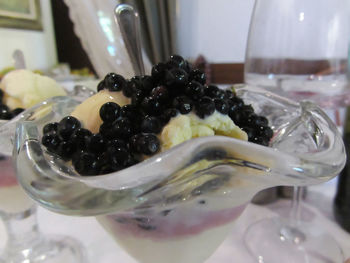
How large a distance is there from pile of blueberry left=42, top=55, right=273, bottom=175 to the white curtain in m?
1.55

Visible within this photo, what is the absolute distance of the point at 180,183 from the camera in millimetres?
247

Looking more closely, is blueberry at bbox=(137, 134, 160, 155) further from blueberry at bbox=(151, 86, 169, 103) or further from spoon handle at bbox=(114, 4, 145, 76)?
spoon handle at bbox=(114, 4, 145, 76)

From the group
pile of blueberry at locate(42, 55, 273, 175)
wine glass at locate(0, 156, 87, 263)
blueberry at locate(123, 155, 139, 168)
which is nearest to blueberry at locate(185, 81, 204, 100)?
pile of blueberry at locate(42, 55, 273, 175)

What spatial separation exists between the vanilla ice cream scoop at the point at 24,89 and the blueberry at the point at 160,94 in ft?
1.31

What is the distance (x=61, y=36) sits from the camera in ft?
9.06

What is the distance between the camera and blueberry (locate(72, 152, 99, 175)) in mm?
282

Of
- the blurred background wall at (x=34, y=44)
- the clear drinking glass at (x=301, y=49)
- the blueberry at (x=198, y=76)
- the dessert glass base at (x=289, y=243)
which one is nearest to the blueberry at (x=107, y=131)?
the blueberry at (x=198, y=76)

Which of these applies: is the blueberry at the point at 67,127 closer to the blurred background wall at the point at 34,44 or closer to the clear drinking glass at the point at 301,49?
the clear drinking glass at the point at 301,49

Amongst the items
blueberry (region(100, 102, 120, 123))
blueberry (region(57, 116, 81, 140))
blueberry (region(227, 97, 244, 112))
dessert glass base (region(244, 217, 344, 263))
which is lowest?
dessert glass base (region(244, 217, 344, 263))

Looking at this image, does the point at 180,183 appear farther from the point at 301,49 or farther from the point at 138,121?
the point at 301,49

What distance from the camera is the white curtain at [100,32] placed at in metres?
1.95

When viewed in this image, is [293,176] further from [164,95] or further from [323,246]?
[323,246]

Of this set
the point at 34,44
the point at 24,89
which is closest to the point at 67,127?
the point at 24,89

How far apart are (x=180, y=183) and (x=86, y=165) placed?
101mm
